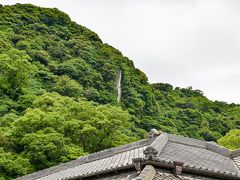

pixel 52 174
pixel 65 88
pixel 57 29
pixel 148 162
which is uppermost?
pixel 57 29

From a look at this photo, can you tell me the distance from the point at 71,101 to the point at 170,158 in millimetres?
34999

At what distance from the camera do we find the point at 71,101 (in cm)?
4631

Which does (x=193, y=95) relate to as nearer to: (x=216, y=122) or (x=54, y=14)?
(x=216, y=122)

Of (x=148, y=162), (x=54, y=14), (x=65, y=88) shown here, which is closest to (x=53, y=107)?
(x=65, y=88)

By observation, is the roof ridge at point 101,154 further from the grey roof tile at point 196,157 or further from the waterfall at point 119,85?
the waterfall at point 119,85

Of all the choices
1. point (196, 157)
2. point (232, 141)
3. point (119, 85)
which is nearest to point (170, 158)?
point (196, 157)

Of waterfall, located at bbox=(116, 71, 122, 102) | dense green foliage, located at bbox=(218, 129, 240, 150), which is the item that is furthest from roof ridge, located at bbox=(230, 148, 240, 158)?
waterfall, located at bbox=(116, 71, 122, 102)

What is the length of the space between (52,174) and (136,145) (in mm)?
4079

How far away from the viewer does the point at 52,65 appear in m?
67.8

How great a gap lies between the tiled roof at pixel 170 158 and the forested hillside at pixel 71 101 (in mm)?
17742

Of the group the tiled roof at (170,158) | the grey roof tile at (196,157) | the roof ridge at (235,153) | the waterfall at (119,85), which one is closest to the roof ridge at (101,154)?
the tiled roof at (170,158)

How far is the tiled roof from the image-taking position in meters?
10.9

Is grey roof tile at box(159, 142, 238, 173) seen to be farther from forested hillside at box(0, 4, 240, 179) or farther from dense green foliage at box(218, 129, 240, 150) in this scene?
dense green foliage at box(218, 129, 240, 150)

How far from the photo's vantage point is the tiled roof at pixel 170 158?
35.8ft
